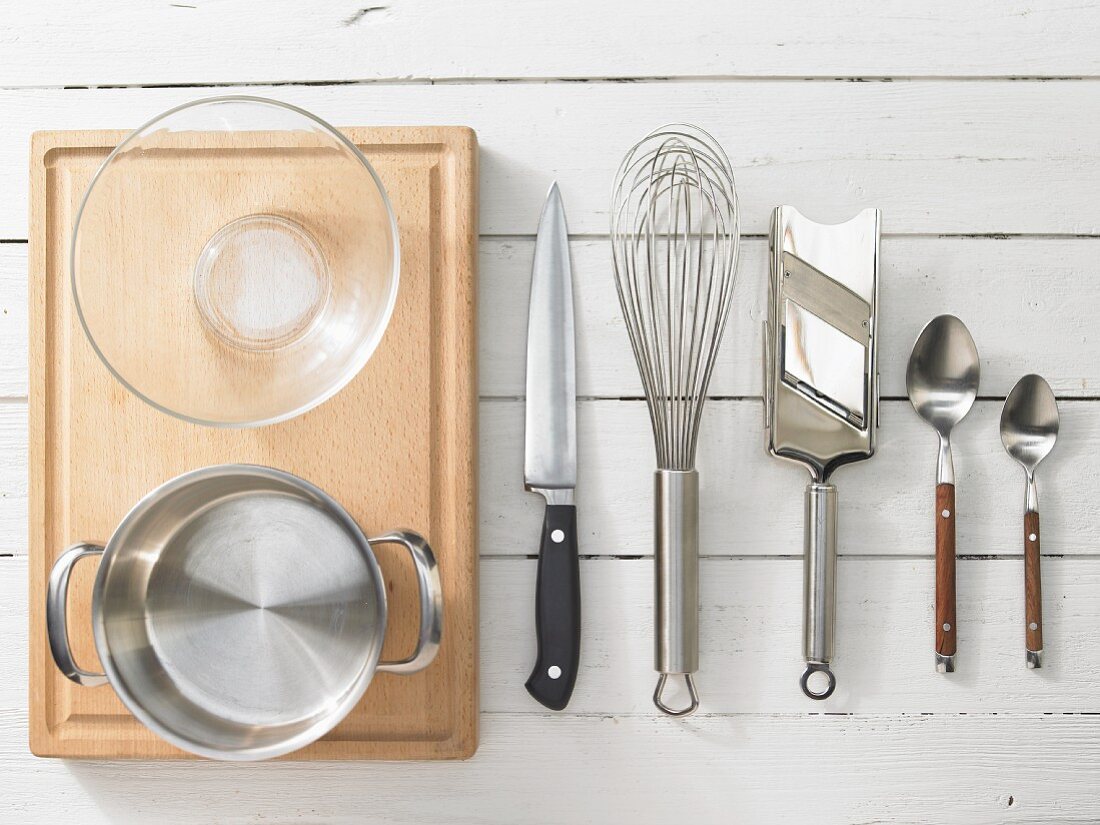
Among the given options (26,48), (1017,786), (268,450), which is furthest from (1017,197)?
(26,48)

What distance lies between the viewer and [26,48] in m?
0.55

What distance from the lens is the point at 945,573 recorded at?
52cm

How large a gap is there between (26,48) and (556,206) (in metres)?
0.37

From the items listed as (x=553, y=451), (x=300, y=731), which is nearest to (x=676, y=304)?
(x=553, y=451)

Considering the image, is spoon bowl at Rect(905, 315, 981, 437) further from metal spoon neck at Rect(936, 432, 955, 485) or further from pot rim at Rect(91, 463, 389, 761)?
pot rim at Rect(91, 463, 389, 761)

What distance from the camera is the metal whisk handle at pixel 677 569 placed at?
0.51 metres

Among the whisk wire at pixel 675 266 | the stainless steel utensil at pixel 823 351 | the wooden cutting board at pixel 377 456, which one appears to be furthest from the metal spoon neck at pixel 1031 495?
the wooden cutting board at pixel 377 456

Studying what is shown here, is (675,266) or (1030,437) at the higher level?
(675,266)

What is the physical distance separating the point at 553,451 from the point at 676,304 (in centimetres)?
13

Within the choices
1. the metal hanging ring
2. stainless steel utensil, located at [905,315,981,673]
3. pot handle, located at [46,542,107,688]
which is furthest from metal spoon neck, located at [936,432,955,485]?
pot handle, located at [46,542,107,688]

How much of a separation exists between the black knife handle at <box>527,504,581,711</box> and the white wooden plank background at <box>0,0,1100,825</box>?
0.02 metres

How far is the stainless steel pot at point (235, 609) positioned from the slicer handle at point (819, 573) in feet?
0.79

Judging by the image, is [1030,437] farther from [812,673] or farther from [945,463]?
[812,673]

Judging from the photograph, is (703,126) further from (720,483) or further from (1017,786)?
(1017,786)
